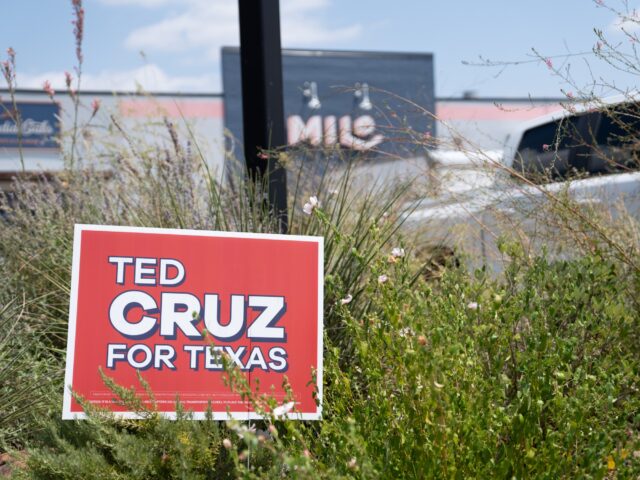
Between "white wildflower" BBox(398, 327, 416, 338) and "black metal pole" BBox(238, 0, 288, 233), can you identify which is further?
"black metal pole" BBox(238, 0, 288, 233)

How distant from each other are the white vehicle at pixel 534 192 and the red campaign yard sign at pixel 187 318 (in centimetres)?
74

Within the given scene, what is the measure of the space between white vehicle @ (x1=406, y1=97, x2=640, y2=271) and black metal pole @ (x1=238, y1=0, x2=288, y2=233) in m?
0.76

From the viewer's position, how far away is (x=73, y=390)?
265 cm

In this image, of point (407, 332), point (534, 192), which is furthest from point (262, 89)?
point (407, 332)

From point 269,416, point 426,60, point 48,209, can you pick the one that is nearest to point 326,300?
point 269,416

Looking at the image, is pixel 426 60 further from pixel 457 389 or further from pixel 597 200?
pixel 457 389

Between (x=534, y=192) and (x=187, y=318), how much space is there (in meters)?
2.61

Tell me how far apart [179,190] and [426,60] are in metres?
19.8

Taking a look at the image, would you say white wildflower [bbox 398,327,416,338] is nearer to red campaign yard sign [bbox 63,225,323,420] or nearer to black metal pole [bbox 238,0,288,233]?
red campaign yard sign [bbox 63,225,323,420]

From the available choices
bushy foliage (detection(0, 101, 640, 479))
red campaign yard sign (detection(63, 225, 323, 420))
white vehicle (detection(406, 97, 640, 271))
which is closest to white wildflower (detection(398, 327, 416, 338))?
bushy foliage (detection(0, 101, 640, 479))

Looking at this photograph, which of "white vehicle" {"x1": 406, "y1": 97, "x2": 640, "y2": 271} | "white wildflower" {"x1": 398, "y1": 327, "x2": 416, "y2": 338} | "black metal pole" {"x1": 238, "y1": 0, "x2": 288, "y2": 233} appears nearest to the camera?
"white wildflower" {"x1": 398, "y1": 327, "x2": 416, "y2": 338}

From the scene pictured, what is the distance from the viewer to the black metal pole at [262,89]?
422 centimetres

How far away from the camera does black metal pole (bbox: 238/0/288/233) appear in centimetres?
422

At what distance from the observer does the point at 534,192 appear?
4.79 meters
